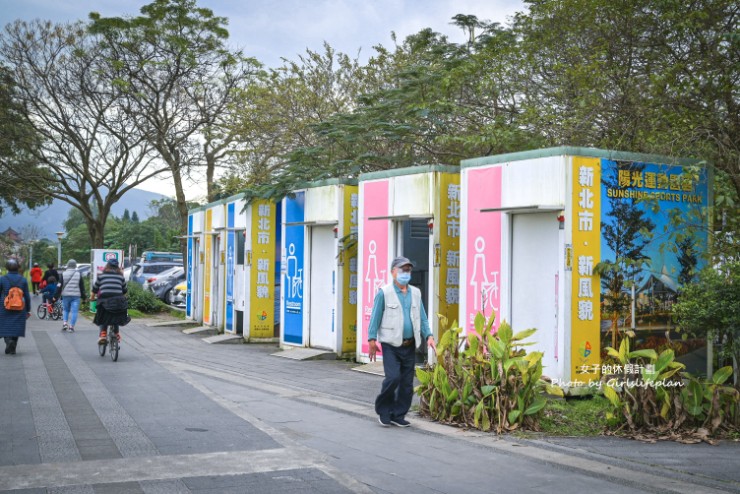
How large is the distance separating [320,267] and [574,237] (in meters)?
7.49

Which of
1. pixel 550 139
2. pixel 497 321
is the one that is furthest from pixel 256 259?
pixel 497 321

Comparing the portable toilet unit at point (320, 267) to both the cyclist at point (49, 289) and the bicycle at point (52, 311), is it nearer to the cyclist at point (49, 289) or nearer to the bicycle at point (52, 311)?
the bicycle at point (52, 311)

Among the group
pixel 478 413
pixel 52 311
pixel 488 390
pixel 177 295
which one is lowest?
pixel 478 413

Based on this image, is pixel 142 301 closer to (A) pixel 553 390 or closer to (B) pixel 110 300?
(B) pixel 110 300

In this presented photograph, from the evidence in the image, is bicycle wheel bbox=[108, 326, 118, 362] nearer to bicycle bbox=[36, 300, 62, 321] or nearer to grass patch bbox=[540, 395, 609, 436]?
grass patch bbox=[540, 395, 609, 436]

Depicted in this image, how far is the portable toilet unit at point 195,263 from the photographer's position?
2612cm

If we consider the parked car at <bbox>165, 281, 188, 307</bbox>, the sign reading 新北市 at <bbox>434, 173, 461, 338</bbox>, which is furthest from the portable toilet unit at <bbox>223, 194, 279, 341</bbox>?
the parked car at <bbox>165, 281, 188, 307</bbox>

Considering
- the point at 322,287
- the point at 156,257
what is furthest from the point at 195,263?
the point at 156,257

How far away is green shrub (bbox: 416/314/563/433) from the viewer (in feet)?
30.1

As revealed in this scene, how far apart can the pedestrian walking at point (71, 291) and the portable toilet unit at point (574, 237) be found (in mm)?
12508

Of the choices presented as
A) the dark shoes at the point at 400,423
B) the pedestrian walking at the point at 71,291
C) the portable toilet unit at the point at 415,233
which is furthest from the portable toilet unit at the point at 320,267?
the dark shoes at the point at 400,423

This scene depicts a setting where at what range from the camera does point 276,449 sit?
7.84m

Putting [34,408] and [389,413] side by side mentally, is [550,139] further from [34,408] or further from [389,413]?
[34,408]

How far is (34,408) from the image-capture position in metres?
9.99
